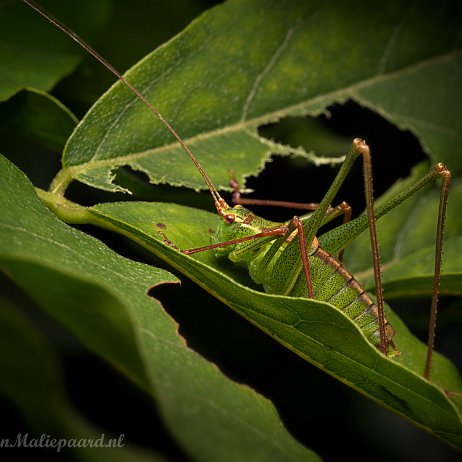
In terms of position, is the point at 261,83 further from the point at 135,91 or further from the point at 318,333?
the point at 318,333

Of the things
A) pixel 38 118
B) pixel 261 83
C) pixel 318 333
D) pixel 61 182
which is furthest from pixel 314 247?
pixel 38 118

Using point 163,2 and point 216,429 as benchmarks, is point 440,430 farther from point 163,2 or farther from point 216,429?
point 163,2

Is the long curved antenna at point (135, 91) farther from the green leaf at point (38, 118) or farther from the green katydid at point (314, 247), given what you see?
the green leaf at point (38, 118)

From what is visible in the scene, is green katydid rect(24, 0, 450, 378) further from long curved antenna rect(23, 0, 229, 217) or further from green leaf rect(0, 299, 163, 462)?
green leaf rect(0, 299, 163, 462)

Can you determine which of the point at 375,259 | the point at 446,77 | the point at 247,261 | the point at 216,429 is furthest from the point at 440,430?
the point at 446,77

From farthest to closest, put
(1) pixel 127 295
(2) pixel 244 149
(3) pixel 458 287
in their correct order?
(2) pixel 244 149
(3) pixel 458 287
(1) pixel 127 295

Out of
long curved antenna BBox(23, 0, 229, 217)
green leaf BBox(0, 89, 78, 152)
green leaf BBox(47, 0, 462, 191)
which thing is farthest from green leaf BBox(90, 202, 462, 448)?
green leaf BBox(0, 89, 78, 152)

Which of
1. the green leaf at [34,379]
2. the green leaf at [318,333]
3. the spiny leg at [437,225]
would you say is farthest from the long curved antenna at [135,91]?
the green leaf at [34,379]
